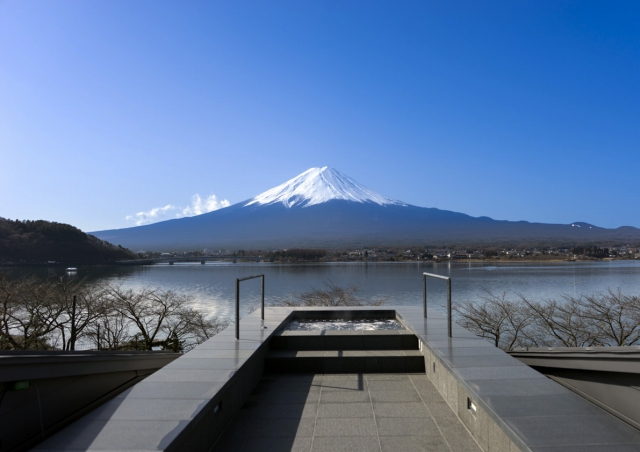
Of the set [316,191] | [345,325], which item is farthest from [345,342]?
[316,191]

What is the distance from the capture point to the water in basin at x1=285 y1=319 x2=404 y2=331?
5.96 meters

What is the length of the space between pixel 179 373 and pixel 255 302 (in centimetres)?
1942

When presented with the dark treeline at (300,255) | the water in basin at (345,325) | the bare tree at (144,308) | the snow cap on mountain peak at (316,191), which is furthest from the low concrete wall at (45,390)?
the snow cap on mountain peak at (316,191)

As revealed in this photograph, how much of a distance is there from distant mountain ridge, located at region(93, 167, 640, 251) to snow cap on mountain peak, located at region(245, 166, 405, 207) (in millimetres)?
307

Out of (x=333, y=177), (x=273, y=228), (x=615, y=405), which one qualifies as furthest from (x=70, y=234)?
(x=333, y=177)

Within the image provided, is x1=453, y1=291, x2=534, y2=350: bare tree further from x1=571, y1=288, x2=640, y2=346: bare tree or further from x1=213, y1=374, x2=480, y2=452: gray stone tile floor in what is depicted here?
x1=213, y1=374, x2=480, y2=452: gray stone tile floor

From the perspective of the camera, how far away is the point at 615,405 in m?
3.06

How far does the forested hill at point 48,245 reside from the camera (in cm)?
3600

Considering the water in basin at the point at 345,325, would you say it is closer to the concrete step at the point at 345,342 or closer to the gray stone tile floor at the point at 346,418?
the concrete step at the point at 345,342

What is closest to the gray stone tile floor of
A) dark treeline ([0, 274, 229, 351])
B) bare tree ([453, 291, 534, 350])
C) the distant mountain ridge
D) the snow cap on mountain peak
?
dark treeline ([0, 274, 229, 351])

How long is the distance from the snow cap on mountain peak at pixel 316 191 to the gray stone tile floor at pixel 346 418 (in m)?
120

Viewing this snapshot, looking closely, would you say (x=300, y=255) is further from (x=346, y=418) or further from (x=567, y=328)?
(x=346, y=418)

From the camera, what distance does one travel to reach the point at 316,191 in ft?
452

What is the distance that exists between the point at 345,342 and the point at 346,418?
6.06 feet
